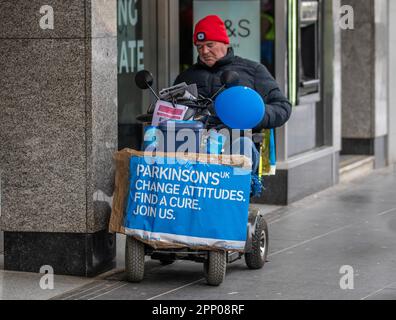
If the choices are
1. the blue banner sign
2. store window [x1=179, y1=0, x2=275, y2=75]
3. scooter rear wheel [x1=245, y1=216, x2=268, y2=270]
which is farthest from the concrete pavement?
store window [x1=179, y1=0, x2=275, y2=75]

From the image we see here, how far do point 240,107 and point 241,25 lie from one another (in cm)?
425

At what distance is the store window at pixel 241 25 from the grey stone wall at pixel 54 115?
384 centimetres

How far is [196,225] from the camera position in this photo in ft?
24.6

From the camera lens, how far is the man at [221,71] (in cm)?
811

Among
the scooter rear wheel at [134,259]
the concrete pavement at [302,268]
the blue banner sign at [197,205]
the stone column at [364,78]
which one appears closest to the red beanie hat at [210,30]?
the blue banner sign at [197,205]

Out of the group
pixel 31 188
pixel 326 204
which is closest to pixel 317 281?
pixel 31 188

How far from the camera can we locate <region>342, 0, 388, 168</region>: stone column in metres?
14.4

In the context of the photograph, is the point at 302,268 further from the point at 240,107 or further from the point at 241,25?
the point at 241,25

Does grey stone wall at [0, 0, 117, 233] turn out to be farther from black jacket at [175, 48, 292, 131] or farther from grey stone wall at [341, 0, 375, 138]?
grey stone wall at [341, 0, 375, 138]

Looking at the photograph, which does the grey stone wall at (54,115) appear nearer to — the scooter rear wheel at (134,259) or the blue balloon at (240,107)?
the scooter rear wheel at (134,259)

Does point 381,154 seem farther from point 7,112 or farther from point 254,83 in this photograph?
point 7,112

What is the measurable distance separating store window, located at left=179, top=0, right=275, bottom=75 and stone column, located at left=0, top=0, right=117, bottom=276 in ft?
12.4

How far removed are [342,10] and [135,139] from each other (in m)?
3.81

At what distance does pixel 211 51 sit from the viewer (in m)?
8.20
